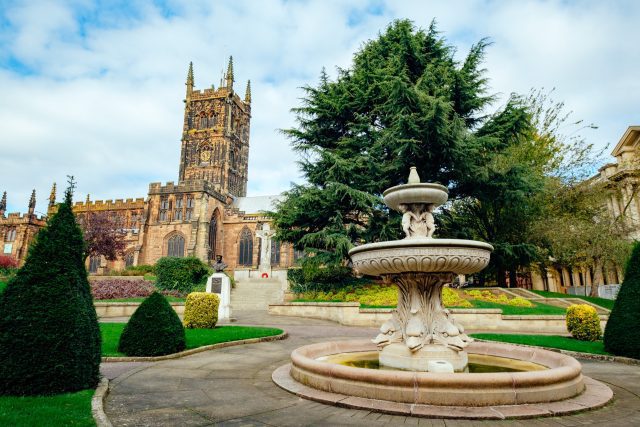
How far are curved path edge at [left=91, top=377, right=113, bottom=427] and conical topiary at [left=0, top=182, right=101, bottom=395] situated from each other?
0.52ft

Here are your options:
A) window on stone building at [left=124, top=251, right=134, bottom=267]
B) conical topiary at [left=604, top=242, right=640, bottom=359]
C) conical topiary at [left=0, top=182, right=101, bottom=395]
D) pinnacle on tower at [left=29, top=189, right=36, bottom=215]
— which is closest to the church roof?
window on stone building at [left=124, top=251, right=134, bottom=267]

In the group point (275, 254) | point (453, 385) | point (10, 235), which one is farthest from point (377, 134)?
point (10, 235)

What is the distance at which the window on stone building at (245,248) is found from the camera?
166 ft

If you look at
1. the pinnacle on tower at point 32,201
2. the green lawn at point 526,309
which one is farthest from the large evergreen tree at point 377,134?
the pinnacle on tower at point 32,201

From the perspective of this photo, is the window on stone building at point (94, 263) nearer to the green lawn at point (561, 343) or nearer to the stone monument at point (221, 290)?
the stone monument at point (221, 290)

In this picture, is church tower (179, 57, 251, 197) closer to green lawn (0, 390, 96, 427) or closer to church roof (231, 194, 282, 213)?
church roof (231, 194, 282, 213)

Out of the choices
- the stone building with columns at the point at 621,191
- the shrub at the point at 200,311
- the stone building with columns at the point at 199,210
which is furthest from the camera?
the stone building with columns at the point at 199,210

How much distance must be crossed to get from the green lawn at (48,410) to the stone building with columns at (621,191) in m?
25.3

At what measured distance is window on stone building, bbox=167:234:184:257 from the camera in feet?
161

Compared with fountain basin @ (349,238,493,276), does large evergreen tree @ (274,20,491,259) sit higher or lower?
higher

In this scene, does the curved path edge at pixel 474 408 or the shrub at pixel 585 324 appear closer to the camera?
the curved path edge at pixel 474 408

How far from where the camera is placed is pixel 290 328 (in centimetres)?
1392

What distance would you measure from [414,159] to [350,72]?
26.3 feet

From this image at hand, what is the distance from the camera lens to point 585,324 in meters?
10.4
